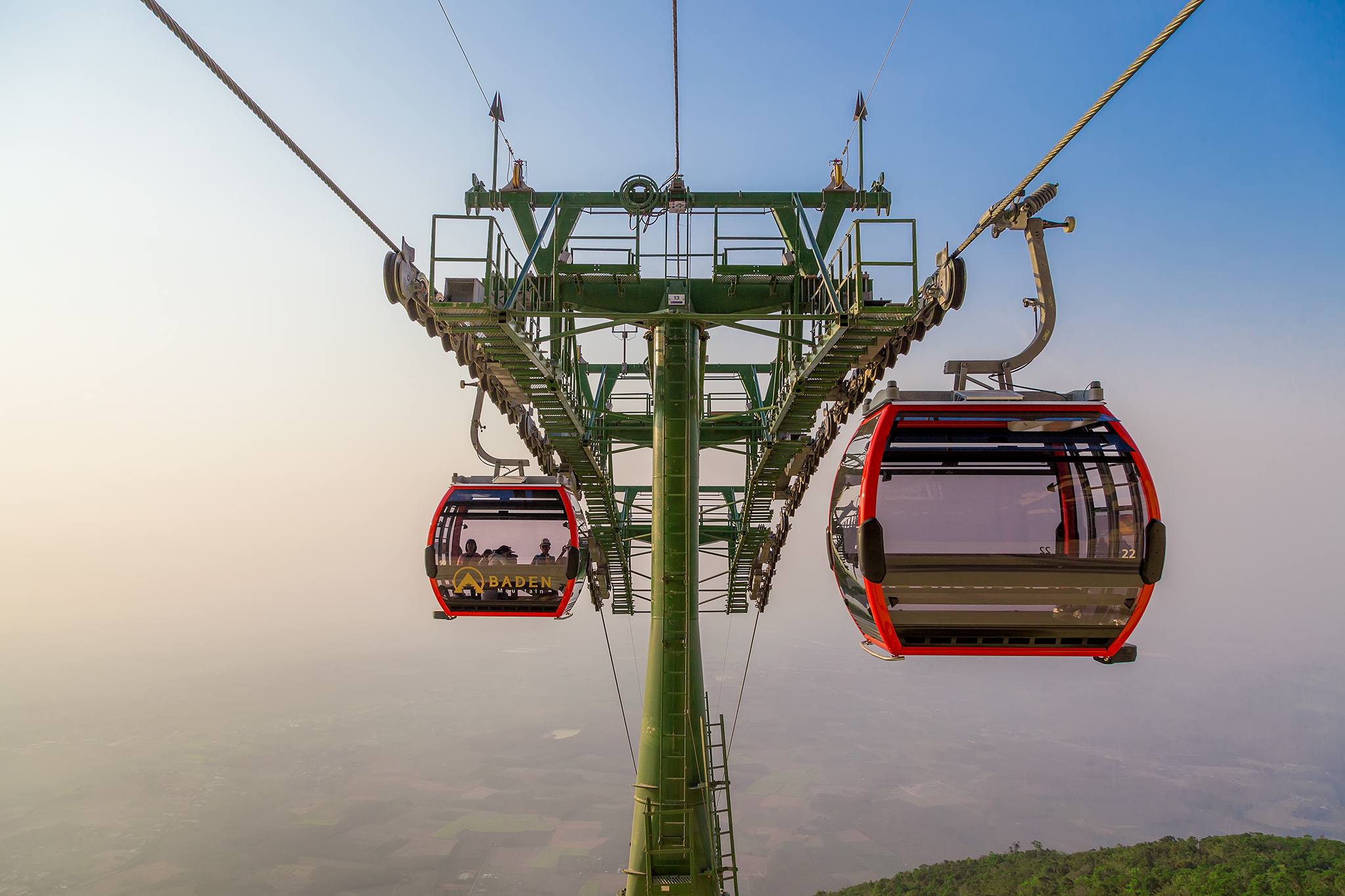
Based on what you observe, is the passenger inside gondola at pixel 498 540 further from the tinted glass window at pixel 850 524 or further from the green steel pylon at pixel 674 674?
the tinted glass window at pixel 850 524

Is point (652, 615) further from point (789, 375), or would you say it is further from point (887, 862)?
point (887, 862)

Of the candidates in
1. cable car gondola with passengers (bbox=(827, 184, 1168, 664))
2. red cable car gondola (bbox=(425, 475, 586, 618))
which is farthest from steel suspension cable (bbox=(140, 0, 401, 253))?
red cable car gondola (bbox=(425, 475, 586, 618))

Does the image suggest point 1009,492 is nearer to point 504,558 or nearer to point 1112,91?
point 1112,91

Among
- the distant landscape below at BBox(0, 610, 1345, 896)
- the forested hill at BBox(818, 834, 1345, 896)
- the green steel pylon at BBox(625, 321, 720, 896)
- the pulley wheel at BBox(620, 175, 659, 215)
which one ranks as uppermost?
the pulley wheel at BBox(620, 175, 659, 215)

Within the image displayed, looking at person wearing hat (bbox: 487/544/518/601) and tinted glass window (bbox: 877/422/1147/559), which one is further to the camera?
person wearing hat (bbox: 487/544/518/601)

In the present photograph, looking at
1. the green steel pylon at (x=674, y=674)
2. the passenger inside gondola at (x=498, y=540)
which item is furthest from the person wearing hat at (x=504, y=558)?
the green steel pylon at (x=674, y=674)

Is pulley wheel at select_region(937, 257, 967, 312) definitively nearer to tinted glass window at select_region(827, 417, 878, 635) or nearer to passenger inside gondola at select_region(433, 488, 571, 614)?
tinted glass window at select_region(827, 417, 878, 635)

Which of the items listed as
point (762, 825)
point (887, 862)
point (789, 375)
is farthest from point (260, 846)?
point (789, 375)

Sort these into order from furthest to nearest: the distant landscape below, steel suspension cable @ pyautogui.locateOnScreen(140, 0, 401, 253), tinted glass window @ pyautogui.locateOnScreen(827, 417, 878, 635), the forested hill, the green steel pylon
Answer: the distant landscape below
the forested hill
the green steel pylon
tinted glass window @ pyautogui.locateOnScreen(827, 417, 878, 635)
steel suspension cable @ pyautogui.locateOnScreen(140, 0, 401, 253)
